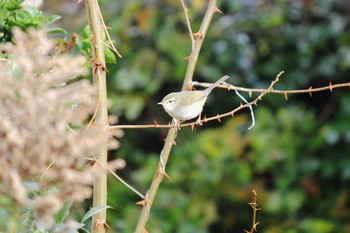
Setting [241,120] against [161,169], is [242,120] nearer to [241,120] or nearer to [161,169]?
[241,120]

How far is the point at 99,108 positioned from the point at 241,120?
2.83 m

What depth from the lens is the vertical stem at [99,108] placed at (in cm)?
132

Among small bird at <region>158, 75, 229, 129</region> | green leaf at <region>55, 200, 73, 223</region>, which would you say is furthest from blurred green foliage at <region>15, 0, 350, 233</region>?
green leaf at <region>55, 200, 73, 223</region>

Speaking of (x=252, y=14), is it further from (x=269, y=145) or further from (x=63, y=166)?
(x=63, y=166)

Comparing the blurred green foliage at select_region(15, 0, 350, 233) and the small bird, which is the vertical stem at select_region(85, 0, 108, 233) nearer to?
the small bird

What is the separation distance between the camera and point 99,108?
1.33m

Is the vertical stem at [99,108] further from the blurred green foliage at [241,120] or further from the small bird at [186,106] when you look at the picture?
the blurred green foliage at [241,120]

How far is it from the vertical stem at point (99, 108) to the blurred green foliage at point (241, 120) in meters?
2.48

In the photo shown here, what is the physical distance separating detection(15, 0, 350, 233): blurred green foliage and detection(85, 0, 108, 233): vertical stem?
2477 millimetres

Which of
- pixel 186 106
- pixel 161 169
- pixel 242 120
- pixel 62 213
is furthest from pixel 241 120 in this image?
pixel 62 213

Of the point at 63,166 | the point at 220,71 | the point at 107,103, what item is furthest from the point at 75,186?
the point at 220,71

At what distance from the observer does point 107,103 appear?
1.32m

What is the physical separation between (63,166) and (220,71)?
139 inches

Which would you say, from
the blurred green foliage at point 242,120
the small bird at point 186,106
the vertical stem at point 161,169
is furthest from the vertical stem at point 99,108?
the blurred green foliage at point 242,120
